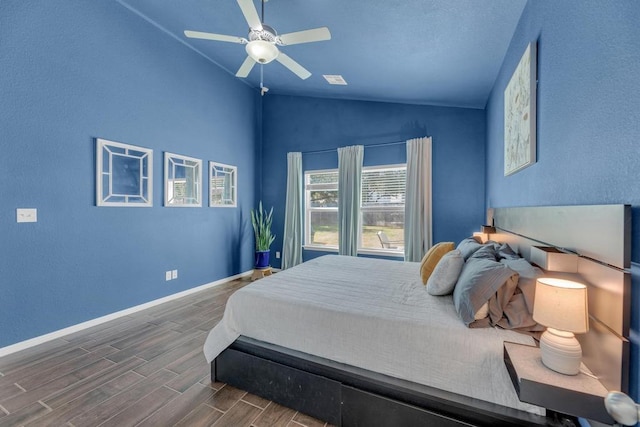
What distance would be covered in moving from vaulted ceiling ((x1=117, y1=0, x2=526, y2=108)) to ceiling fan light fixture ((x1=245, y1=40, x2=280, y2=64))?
0.57 metres

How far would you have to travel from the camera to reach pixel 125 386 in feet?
6.51

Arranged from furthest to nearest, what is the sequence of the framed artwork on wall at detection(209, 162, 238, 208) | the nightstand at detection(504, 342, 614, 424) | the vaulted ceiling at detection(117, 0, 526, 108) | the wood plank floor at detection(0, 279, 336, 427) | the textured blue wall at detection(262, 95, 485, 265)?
the framed artwork on wall at detection(209, 162, 238, 208)
the textured blue wall at detection(262, 95, 485, 265)
the vaulted ceiling at detection(117, 0, 526, 108)
the wood plank floor at detection(0, 279, 336, 427)
the nightstand at detection(504, 342, 614, 424)

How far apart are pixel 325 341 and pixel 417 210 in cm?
295

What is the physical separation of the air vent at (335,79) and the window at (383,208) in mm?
1378

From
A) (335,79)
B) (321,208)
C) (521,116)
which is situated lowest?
(321,208)

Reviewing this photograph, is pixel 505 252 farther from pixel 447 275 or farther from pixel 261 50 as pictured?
pixel 261 50

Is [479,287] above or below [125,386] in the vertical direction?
above

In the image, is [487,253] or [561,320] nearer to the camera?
[561,320]

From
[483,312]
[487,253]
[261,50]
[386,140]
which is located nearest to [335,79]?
[386,140]

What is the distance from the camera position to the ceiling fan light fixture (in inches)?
87.0

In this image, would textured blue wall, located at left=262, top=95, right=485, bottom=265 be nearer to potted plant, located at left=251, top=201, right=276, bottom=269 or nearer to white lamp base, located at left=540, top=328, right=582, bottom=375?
potted plant, located at left=251, top=201, right=276, bottom=269

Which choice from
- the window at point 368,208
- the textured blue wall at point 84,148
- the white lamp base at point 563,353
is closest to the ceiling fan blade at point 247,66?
the textured blue wall at point 84,148

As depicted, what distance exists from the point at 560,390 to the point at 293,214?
435 cm

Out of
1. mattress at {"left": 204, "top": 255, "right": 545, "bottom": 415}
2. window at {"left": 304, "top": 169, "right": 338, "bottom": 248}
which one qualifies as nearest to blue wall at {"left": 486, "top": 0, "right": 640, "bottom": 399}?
mattress at {"left": 204, "top": 255, "right": 545, "bottom": 415}
